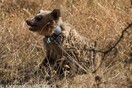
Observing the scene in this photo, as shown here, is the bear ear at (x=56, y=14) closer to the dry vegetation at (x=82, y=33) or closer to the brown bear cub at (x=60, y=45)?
the brown bear cub at (x=60, y=45)

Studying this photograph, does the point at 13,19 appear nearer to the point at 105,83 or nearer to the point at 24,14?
the point at 24,14

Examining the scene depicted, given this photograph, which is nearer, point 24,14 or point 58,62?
point 58,62

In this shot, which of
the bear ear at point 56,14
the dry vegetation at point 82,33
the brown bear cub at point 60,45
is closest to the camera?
the dry vegetation at point 82,33

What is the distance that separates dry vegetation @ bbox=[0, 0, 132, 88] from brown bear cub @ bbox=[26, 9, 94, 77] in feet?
0.80

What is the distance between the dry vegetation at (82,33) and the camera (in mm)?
5465

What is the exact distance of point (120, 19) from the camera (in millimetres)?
7195

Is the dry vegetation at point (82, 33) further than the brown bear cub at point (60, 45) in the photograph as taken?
No

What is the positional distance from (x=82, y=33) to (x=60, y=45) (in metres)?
0.97

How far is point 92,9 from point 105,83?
3466 mm

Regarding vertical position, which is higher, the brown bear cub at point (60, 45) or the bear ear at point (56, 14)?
the bear ear at point (56, 14)

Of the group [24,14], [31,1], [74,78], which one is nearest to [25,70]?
[74,78]

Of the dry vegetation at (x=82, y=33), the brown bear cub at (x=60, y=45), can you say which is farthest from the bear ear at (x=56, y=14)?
the dry vegetation at (x=82, y=33)

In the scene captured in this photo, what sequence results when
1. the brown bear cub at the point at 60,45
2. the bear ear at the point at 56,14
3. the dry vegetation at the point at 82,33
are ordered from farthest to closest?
the bear ear at the point at 56,14
the brown bear cub at the point at 60,45
the dry vegetation at the point at 82,33

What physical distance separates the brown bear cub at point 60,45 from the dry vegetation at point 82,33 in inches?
9.6
